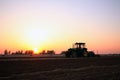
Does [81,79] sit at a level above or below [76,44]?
below

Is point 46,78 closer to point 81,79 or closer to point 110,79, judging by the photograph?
point 81,79

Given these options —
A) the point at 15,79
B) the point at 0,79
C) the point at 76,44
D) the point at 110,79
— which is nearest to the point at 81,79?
the point at 110,79

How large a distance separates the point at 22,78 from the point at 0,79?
1.37 meters

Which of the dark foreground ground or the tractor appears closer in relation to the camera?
the dark foreground ground

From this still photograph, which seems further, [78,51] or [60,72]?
[78,51]

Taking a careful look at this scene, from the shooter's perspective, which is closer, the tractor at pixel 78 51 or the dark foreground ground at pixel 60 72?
the dark foreground ground at pixel 60 72

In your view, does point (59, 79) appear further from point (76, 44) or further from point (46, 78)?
point (76, 44)

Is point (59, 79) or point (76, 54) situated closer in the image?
point (59, 79)

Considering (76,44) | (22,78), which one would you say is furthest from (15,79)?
(76,44)

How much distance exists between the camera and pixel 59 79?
12.7m

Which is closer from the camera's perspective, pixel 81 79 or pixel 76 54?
pixel 81 79

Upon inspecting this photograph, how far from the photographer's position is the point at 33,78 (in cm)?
1331

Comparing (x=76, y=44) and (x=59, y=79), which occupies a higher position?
(x=76, y=44)

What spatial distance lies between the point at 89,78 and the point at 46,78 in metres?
2.75
